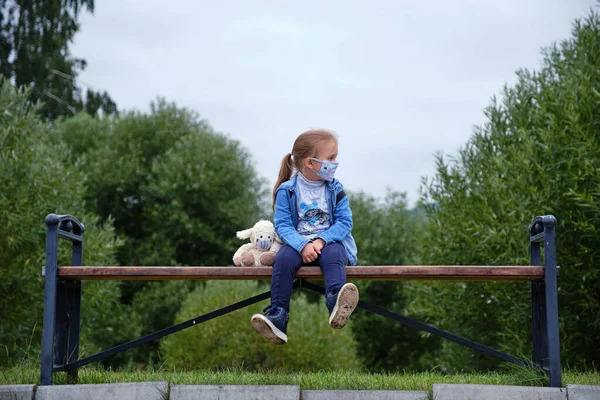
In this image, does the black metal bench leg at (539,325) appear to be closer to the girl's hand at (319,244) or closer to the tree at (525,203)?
the girl's hand at (319,244)

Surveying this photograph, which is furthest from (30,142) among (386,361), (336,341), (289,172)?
(386,361)

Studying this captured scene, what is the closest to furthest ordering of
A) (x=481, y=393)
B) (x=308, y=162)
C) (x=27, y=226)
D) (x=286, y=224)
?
(x=481, y=393) < (x=286, y=224) < (x=308, y=162) < (x=27, y=226)

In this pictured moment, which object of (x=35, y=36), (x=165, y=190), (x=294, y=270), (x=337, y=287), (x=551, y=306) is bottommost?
(x=551, y=306)

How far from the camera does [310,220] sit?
5.23 metres

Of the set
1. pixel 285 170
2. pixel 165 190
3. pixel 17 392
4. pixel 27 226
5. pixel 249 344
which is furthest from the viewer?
pixel 165 190

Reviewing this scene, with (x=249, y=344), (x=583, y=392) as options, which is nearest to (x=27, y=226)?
(x=249, y=344)

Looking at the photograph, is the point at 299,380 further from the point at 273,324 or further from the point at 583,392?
the point at 583,392

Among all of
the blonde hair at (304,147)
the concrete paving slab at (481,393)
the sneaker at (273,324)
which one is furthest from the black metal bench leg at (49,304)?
the concrete paving slab at (481,393)

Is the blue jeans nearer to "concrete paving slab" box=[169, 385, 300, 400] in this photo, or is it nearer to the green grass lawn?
the green grass lawn

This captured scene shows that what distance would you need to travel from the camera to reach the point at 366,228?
2238cm

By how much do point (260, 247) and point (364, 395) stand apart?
1.42m

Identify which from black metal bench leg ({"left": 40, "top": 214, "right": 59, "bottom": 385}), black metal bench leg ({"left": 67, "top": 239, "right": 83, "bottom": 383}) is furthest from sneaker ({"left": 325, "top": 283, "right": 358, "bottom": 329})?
black metal bench leg ({"left": 67, "top": 239, "right": 83, "bottom": 383})

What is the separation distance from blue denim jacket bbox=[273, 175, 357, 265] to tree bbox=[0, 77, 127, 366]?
7495 mm

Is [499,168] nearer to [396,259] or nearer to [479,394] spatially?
Result: [479,394]
